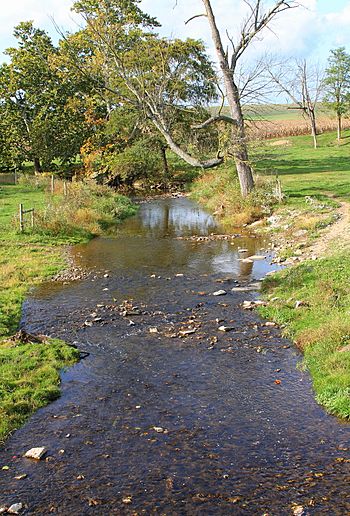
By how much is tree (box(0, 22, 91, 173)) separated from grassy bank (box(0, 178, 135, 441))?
23.9 ft

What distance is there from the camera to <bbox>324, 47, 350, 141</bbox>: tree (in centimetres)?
6353

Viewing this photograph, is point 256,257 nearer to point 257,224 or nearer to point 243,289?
point 243,289

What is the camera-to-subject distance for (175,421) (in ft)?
29.4

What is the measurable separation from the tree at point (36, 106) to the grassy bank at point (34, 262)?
7297 mm

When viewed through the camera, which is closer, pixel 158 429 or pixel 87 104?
pixel 158 429

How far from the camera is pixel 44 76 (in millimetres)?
48469

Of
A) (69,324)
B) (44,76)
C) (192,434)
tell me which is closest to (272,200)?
(69,324)

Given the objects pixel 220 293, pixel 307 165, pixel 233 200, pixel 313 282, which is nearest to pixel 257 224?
pixel 233 200

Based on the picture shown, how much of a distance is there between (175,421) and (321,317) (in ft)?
16.7

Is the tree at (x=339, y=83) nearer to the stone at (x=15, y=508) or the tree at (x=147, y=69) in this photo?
the tree at (x=147, y=69)

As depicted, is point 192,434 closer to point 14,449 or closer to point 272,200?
point 14,449

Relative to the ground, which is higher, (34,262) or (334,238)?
(334,238)

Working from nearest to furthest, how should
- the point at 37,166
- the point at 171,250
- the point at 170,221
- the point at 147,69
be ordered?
1. the point at 171,250
2. the point at 170,221
3. the point at 147,69
4. the point at 37,166

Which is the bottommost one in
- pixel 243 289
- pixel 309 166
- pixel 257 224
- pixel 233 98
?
pixel 243 289
